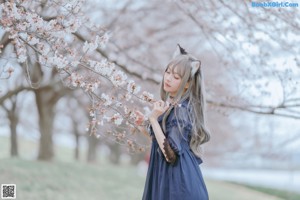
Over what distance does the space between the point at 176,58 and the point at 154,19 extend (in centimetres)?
664

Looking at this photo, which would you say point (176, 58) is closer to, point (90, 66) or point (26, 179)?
point (90, 66)

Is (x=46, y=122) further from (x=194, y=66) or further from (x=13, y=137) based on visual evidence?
(x=194, y=66)

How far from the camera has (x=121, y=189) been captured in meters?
8.25

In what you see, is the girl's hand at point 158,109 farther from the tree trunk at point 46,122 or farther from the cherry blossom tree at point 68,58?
the tree trunk at point 46,122

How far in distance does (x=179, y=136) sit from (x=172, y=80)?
1.00 ft

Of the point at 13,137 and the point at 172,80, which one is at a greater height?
the point at 13,137

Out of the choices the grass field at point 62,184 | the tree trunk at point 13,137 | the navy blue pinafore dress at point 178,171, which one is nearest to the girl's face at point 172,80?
the navy blue pinafore dress at point 178,171

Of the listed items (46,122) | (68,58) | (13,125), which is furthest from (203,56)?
(68,58)

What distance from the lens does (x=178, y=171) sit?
2570 mm

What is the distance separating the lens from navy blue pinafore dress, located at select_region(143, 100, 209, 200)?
100 inches

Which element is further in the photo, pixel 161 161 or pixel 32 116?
pixel 32 116

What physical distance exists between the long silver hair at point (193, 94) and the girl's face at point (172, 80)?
13 millimetres

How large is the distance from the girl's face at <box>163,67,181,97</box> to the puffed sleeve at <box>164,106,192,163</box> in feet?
0.44

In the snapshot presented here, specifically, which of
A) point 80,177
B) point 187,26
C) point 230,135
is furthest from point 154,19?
point 230,135
